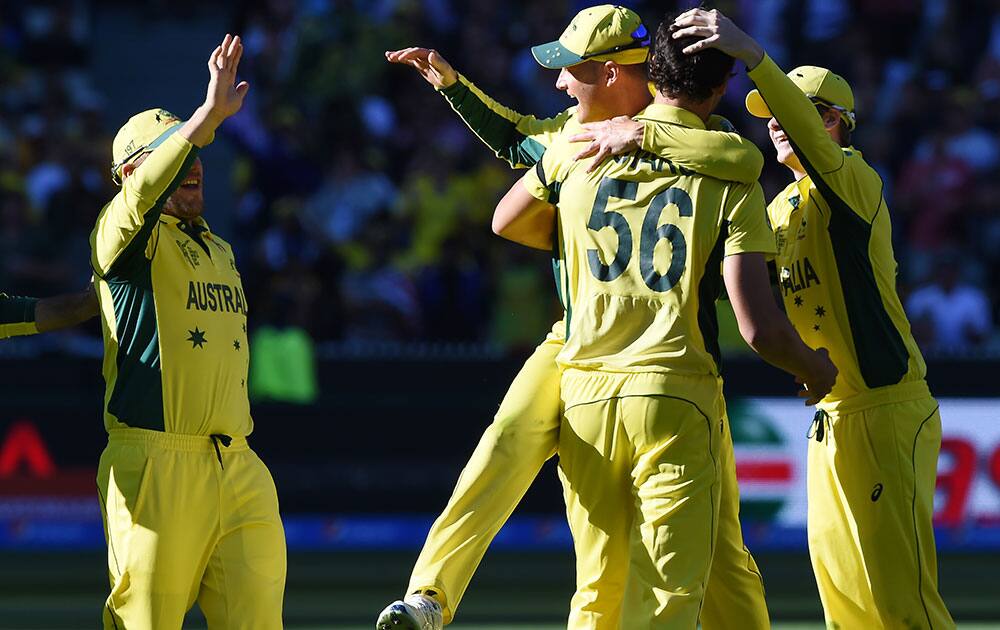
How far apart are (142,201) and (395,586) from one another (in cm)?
544

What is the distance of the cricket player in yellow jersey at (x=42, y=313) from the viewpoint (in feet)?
19.4

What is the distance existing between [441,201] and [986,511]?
17.7ft

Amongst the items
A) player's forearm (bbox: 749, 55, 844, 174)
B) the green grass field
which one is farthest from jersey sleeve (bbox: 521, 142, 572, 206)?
the green grass field

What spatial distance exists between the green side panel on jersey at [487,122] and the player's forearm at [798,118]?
113cm

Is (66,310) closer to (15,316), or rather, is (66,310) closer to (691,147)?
(15,316)

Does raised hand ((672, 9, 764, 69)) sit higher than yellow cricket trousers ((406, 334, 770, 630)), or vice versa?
raised hand ((672, 9, 764, 69))

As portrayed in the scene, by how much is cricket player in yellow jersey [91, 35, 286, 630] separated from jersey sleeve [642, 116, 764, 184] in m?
1.47

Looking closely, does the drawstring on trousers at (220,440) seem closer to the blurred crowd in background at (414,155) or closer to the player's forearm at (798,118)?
the player's forearm at (798,118)

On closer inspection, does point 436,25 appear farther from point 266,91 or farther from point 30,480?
point 30,480

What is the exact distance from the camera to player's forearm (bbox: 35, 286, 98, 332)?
5867mm

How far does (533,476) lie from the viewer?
5242 millimetres

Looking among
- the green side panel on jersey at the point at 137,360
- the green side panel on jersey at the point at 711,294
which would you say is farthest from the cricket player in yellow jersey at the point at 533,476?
the green side panel on jersey at the point at 137,360

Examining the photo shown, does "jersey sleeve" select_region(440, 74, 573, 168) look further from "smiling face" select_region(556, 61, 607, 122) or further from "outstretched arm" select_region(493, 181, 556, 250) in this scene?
"outstretched arm" select_region(493, 181, 556, 250)

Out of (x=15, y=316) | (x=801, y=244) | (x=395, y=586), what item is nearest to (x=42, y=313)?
(x=15, y=316)
